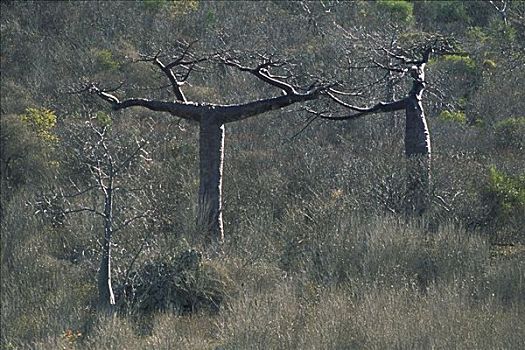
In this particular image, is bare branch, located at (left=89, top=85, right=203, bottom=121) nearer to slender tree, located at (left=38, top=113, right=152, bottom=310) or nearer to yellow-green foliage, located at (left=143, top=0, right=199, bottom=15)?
slender tree, located at (left=38, top=113, right=152, bottom=310)

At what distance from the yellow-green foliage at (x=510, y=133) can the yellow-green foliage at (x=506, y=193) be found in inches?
126

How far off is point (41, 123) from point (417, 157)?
336 inches

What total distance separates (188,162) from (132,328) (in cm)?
678

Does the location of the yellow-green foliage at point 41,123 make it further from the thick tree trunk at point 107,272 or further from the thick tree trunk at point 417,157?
the thick tree trunk at point 417,157

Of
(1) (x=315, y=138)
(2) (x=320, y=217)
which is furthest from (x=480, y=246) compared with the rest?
(1) (x=315, y=138)

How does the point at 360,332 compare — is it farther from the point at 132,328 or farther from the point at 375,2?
the point at 375,2

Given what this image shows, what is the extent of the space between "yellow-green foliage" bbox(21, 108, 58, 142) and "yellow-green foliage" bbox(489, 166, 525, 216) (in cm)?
916

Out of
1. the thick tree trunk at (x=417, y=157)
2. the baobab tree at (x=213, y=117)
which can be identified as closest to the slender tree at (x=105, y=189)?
the baobab tree at (x=213, y=117)

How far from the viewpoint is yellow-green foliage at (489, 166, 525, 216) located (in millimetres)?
12882

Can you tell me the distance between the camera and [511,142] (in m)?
16.4

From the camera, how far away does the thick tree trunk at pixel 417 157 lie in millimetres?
13117

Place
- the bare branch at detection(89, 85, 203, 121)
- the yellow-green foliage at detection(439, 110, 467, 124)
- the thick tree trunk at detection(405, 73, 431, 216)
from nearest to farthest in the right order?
the thick tree trunk at detection(405, 73, 431, 216), the bare branch at detection(89, 85, 203, 121), the yellow-green foliage at detection(439, 110, 467, 124)

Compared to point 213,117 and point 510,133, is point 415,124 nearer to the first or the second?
point 213,117

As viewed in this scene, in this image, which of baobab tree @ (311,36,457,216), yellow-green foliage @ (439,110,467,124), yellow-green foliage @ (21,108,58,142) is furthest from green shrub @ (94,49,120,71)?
baobab tree @ (311,36,457,216)
